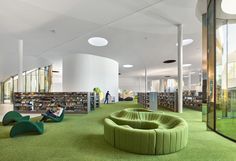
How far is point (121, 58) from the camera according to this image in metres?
15.1

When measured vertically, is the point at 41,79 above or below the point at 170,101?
above

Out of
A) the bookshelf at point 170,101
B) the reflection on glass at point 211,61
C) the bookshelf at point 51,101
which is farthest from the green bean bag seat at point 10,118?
the bookshelf at point 170,101

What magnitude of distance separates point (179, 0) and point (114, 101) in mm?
10991

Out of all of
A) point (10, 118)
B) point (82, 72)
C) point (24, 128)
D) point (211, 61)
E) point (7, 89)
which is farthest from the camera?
point (7, 89)

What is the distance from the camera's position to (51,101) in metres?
8.97

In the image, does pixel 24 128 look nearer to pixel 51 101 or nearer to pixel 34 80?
pixel 51 101

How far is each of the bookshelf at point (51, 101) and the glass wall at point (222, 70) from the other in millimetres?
A: 6169

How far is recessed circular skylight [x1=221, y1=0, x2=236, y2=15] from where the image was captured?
553 cm

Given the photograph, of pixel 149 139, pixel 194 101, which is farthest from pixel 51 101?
pixel 194 101

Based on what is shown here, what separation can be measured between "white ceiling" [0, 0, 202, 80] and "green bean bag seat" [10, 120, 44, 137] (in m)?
4.77

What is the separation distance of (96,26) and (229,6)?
20.3 feet

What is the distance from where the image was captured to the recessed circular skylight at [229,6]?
18.1ft

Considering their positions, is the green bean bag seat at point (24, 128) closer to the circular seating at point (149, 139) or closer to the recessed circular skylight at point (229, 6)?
the circular seating at point (149, 139)

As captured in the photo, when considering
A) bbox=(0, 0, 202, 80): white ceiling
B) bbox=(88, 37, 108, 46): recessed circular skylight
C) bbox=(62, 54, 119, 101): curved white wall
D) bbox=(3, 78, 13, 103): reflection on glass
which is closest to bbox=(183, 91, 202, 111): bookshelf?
bbox=(0, 0, 202, 80): white ceiling
